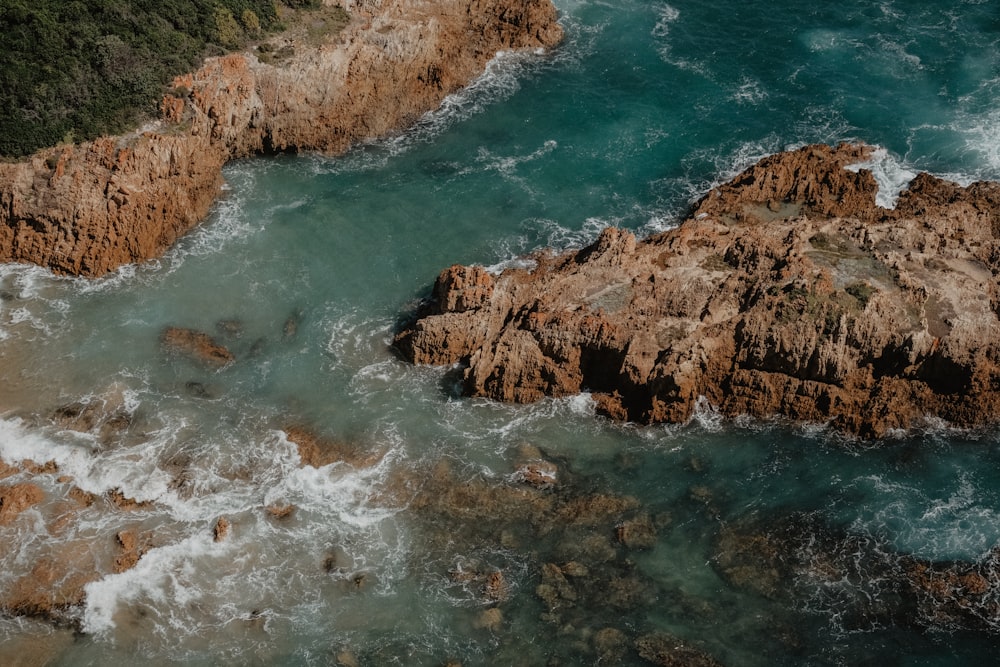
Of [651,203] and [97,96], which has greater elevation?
[97,96]

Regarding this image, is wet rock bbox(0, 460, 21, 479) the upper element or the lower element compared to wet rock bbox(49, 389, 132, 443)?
lower

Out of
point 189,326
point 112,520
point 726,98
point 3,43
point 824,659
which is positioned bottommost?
point 824,659

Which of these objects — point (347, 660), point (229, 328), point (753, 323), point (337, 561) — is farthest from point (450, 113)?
point (347, 660)

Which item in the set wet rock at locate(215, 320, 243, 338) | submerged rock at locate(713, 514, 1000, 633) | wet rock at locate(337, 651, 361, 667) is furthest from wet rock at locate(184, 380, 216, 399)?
submerged rock at locate(713, 514, 1000, 633)

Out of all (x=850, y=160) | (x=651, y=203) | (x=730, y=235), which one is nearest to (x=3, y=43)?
(x=651, y=203)

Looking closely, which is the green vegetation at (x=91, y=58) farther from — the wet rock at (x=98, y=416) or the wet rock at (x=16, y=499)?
the wet rock at (x=16, y=499)

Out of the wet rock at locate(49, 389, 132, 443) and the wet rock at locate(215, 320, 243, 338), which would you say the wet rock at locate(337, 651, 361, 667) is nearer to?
the wet rock at locate(49, 389, 132, 443)

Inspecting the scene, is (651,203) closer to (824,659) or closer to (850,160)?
(850,160)

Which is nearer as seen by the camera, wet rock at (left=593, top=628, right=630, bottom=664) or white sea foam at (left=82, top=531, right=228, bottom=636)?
wet rock at (left=593, top=628, right=630, bottom=664)
